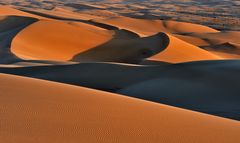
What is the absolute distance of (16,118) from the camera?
4.07m

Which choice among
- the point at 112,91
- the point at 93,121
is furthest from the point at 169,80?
the point at 93,121

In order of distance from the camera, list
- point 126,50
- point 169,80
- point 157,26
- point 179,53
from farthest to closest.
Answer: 1. point 157,26
2. point 126,50
3. point 179,53
4. point 169,80

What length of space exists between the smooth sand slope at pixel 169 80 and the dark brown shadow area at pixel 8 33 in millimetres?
3750

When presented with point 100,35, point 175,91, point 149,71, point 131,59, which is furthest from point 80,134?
point 100,35

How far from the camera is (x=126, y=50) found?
17766 mm

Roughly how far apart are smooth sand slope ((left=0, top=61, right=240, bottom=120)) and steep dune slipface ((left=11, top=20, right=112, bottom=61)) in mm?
5117

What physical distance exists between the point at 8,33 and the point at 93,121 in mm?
16545

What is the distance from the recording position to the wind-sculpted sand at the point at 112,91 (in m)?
4.04

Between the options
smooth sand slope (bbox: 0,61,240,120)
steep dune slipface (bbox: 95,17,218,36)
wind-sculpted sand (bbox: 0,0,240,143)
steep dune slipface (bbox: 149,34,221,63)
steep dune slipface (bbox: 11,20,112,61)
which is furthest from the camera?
steep dune slipface (bbox: 95,17,218,36)

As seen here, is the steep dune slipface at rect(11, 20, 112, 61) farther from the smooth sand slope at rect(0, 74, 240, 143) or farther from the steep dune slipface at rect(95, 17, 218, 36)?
the steep dune slipface at rect(95, 17, 218, 36)

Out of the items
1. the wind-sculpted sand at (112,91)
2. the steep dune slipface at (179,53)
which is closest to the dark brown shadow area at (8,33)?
the wind-sculpted sand at (112,91)

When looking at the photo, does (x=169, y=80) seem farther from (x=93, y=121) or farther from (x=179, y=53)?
(x=179, y=53)

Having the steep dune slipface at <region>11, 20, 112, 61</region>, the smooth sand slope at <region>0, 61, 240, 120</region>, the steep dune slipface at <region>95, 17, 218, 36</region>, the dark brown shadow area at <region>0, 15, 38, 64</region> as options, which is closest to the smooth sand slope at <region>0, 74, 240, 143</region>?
the smooth sand slope at <region>0, 61, 240, 120</region>

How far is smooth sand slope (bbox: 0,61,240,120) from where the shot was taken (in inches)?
311
